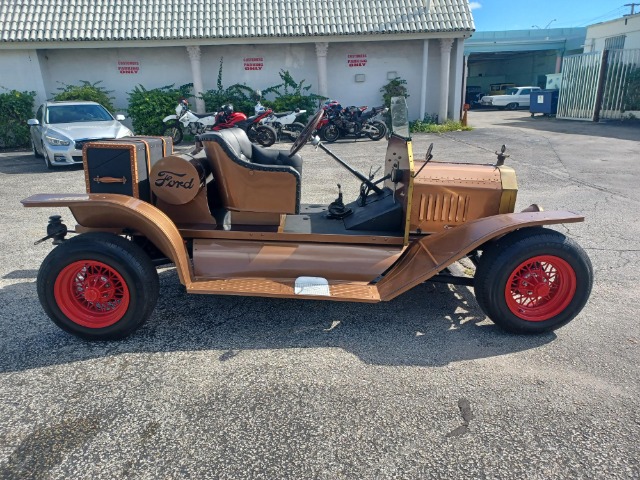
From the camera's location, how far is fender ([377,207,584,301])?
3088 millimetres

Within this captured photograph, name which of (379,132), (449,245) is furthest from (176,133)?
(449,245)

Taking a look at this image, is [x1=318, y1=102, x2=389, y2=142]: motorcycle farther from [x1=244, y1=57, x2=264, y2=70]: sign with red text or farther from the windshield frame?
the windshield frame

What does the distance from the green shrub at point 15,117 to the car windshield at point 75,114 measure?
15.0 ft

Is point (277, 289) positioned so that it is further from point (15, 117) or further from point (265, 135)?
point (15, 117)

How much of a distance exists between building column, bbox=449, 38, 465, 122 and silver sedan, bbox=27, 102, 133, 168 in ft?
36.6

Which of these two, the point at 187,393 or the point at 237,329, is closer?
the point at 187,393

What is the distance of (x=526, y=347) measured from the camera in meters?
3.13

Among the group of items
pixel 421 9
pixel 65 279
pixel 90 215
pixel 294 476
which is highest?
pixel 421 9

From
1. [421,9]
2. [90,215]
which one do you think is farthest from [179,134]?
[90,215]

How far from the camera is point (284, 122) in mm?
13633

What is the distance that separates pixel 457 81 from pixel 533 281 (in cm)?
1417

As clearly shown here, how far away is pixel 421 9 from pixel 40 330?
15.8m

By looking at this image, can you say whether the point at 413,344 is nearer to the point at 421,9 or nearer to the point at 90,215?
the point at 90,215

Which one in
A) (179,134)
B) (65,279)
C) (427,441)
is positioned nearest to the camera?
(427,441)
